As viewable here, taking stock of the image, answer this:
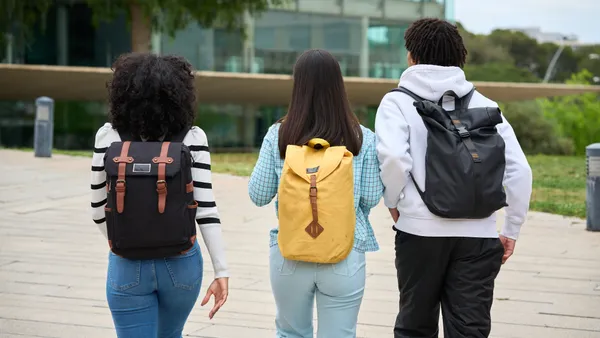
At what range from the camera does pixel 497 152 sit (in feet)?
14.0

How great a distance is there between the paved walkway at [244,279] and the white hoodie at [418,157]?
242cm

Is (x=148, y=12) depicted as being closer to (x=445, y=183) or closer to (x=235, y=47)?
(x=235, y=47)

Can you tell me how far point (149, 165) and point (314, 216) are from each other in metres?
0.72

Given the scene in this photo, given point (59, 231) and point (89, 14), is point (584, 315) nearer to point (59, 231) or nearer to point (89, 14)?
point (59, 231)

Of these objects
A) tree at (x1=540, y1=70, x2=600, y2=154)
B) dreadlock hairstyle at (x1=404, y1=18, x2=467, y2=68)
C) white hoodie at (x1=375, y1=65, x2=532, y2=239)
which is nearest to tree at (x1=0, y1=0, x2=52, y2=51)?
tree at (x1=540, y1=70, x2=600, y2=154)

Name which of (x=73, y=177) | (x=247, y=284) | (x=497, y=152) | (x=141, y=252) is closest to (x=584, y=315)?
(x=247, y=284)

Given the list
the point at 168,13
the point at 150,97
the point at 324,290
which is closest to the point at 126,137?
the point at 150,97

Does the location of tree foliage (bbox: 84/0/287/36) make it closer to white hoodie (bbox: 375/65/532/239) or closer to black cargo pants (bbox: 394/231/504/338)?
white hoodie (bbox: 375/65/532/239)

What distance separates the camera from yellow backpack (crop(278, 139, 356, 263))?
12.8 ft

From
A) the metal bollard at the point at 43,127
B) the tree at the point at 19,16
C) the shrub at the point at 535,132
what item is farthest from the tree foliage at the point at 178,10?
the metal bollard at the point at 43,127

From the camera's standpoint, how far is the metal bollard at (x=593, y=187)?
11859 millimetres

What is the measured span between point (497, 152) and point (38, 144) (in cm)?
Result: 1890

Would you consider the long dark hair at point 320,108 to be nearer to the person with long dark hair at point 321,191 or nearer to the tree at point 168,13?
the person with long dark hair at point 321,191

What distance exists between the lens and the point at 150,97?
3.70 metres
